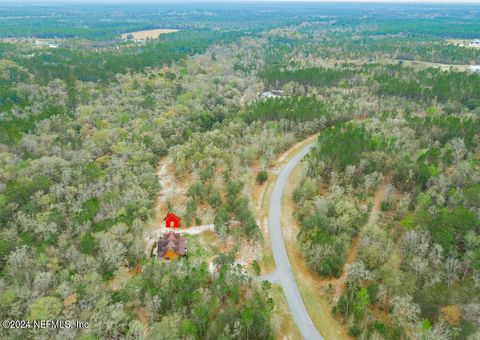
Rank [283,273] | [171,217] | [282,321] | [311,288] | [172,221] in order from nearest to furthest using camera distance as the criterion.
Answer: [282,321] < [311,288] < [283,273] < [172,221] < [171,217]

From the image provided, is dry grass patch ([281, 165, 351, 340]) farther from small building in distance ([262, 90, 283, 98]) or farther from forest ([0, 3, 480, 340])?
small building in distance ([262, 90, 283, 98])

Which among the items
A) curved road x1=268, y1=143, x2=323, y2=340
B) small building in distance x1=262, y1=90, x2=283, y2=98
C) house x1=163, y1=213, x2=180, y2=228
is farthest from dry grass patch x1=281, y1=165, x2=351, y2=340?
small building in distance x1=262, y1=90, x2=283, y2=98

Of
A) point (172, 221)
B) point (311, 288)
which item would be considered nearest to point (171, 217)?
point (172, 221)

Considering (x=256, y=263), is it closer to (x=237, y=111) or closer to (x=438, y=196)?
(x=438, y=196)

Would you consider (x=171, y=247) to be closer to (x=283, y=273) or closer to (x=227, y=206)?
(x=227, y=206)

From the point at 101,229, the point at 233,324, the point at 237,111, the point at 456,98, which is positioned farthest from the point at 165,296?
the point at 456,98
